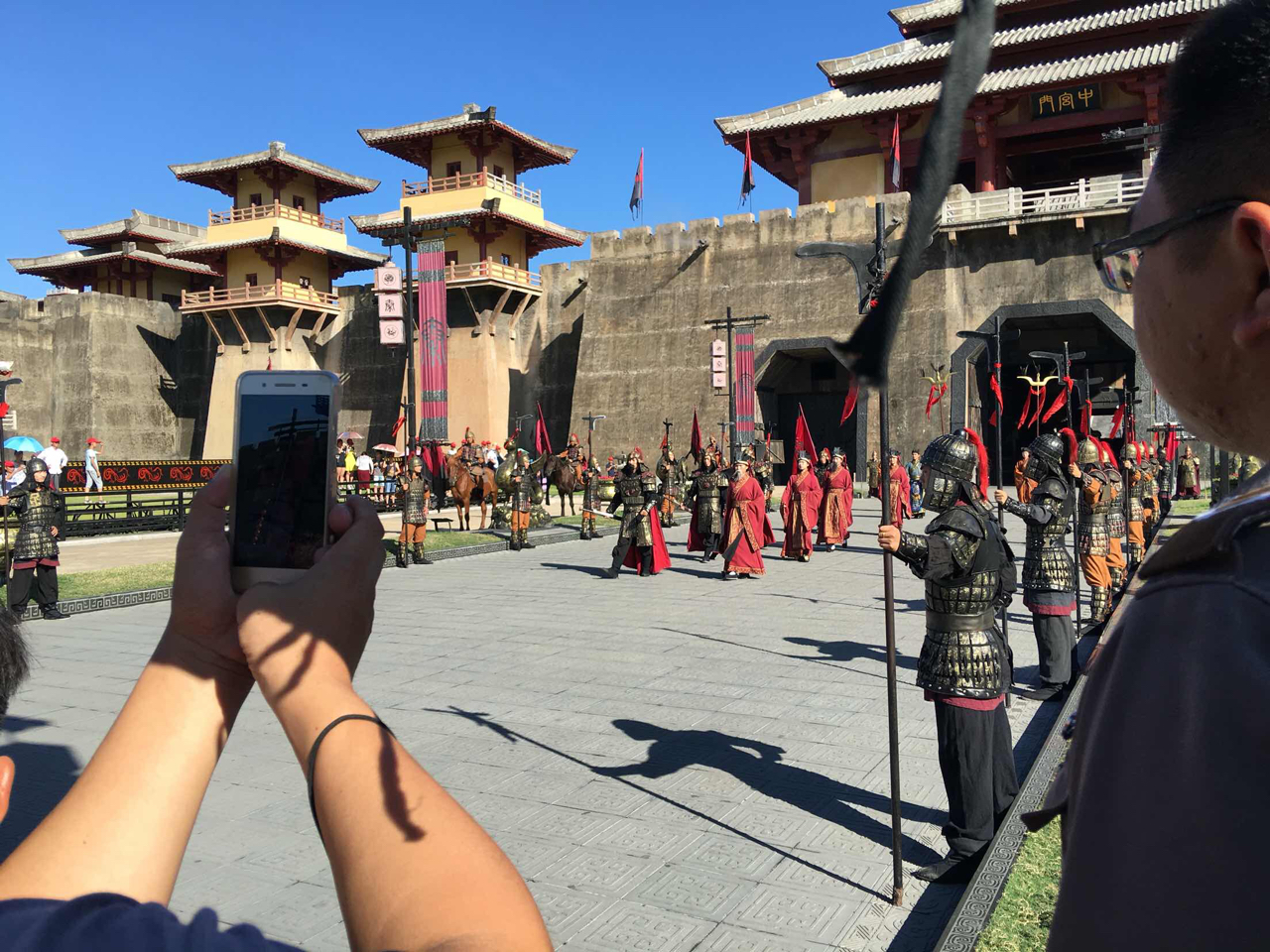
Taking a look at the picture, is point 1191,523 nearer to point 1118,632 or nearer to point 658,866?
point 1118,632

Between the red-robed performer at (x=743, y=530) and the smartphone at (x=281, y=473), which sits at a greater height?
the smartphone at (x=281, y=473)

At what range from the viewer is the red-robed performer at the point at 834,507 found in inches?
626

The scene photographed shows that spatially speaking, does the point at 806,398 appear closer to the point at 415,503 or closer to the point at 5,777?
the point at 415,503

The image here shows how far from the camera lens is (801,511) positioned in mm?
14609

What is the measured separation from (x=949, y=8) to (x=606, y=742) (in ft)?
81.6

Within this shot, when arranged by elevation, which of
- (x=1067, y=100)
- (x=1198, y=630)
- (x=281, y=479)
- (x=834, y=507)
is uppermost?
(x=1067, y=100)

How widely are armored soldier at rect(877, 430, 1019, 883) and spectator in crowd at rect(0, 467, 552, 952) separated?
3004 millimetres

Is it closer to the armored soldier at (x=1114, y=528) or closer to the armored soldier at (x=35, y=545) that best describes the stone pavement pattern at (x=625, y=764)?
the armored soldier at (x=35, y=545)

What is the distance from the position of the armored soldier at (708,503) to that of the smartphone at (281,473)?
1280 cm

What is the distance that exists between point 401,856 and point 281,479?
0.62 metres

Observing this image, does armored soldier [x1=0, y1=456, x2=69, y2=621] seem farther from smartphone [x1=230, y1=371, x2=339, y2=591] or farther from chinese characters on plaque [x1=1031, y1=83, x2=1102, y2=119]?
chinese characters on plaque [x1=1031, y1=83, x2=1102, y2=119]

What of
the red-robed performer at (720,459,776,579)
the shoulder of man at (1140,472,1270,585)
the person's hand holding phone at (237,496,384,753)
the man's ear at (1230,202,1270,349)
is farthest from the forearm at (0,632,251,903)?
the red-robed performer at (720,459,776,579)

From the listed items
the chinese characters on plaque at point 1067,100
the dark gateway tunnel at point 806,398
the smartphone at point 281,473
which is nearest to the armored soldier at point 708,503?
the smartphone at point 281,473

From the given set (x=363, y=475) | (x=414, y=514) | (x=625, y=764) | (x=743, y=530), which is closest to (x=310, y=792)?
(x=625, y=764)
